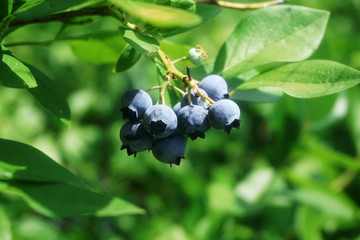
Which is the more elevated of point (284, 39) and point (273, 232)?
point (284, 39)

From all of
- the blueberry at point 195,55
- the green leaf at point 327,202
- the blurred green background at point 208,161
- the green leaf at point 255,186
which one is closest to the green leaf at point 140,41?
the blueberry at point 195,55

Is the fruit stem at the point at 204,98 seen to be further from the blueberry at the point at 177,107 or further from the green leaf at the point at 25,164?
the green leaf at the point at 25,164

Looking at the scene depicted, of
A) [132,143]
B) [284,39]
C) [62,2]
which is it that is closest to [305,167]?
[284,39]

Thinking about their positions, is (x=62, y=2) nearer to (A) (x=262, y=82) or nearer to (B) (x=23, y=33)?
(A) (x=262, y=82)

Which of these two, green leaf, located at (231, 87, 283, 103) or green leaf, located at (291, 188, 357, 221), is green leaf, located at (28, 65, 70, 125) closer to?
green leaf, located at (231, 87, 283, 103)

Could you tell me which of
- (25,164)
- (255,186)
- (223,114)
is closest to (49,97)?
(25,164)

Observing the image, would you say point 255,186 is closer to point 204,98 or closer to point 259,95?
point 259,95
